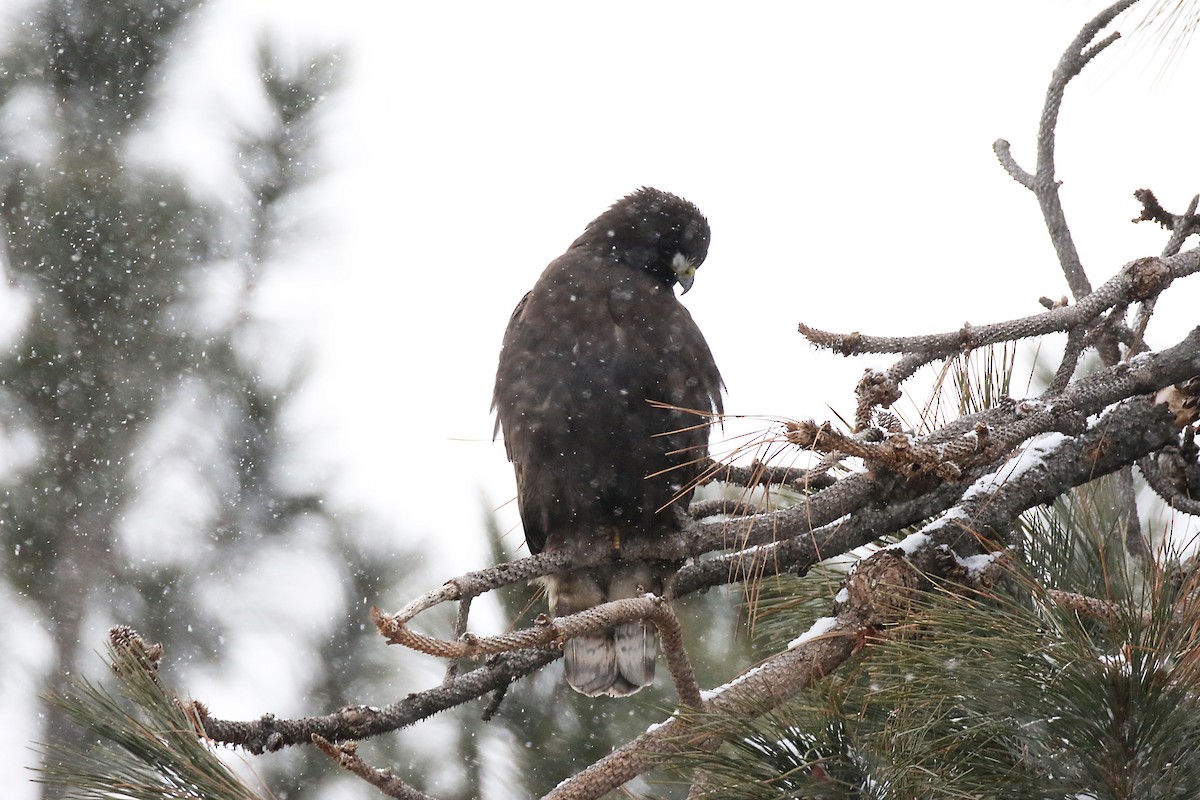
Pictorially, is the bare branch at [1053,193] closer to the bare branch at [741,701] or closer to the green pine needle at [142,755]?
the bare branch at [741,701]

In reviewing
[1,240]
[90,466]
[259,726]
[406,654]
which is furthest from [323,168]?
[259,726]

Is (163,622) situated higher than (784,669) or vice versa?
(163,622)

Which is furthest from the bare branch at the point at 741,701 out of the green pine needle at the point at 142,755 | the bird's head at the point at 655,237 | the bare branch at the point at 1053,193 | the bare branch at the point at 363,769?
the bird's head at the point at 655,237

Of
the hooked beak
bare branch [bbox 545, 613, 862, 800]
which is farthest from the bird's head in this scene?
bare branch [bbox 545, 613, 862, 800]

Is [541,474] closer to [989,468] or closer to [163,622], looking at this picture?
[989,468]

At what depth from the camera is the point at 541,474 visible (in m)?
2.55

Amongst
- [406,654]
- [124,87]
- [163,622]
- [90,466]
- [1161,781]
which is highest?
[124,87]

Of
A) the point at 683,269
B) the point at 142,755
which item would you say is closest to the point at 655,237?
the point at 683,269

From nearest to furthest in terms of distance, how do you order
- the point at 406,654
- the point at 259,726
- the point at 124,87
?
the point at 259,726 < the point at 406,654 < the point at 124,87

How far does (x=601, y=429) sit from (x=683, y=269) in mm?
640

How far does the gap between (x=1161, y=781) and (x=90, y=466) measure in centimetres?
413

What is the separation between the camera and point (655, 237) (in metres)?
2.93

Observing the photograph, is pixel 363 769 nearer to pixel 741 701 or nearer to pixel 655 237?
pixel 741 701

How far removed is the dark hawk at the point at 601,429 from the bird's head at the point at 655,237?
0.80ft
